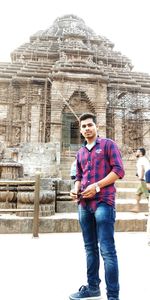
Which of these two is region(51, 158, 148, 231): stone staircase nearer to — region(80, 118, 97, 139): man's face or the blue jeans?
the blue jeans

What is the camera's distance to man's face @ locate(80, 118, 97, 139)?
2959mm

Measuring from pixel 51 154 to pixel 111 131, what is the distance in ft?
35.4

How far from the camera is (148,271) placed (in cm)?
371

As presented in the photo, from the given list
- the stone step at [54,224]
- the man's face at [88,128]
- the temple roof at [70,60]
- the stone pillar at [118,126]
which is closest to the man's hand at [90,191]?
the man's face at [88,128]

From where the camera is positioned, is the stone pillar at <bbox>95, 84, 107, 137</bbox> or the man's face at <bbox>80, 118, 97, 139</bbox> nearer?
the man's face at <bbox>80, 118, 97, 139</bbox>

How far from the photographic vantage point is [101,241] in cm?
262

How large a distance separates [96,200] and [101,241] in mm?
368

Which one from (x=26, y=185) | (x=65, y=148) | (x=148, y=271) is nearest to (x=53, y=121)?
(x=65, y=148)

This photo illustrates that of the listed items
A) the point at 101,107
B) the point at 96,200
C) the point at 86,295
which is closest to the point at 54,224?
the point at 86,295

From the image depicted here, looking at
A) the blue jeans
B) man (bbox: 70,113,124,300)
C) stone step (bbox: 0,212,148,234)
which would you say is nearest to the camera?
the blue jeans

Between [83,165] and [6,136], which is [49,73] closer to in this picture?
[6,136]

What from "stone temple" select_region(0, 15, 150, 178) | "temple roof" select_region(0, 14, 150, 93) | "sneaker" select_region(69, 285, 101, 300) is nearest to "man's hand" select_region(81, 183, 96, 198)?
"sneaker" select_region(69, 285, 101, 300)

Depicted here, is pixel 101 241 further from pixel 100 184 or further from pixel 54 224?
pixel 54 224

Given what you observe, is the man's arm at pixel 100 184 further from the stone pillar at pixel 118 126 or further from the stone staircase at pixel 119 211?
the stone pillar at pixel 118 126
